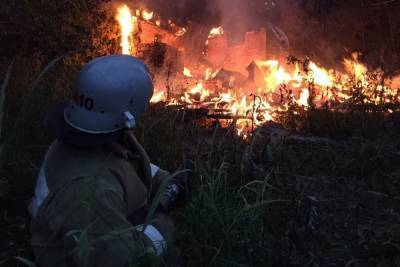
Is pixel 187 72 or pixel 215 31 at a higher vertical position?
pixel 215 31

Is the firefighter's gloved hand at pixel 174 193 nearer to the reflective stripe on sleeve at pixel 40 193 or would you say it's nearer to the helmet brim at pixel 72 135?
the helmet brim at pixel 72 135

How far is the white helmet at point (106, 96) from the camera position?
244cm

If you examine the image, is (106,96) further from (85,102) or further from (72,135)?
(72,135)

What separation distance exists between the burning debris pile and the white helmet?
486 cm

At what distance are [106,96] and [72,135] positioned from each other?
0.25 meters

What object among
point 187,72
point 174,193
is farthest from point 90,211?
point 187,72

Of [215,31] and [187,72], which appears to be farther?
[215,31]

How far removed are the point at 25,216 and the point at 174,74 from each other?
8.06 meters

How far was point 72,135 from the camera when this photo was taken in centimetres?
240

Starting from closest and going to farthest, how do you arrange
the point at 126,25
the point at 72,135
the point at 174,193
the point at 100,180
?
the point at 100,180
the point at 72,135
the point at 174,193
the point at 126,25

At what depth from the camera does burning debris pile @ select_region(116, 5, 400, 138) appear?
8578mm

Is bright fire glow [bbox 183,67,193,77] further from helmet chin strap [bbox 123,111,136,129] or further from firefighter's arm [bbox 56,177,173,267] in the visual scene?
firefighter's arm [bbox 56,177,173,267]

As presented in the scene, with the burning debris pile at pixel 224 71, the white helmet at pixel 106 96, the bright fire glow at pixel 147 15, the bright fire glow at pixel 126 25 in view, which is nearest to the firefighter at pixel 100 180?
the white helmet at pixel 106 96

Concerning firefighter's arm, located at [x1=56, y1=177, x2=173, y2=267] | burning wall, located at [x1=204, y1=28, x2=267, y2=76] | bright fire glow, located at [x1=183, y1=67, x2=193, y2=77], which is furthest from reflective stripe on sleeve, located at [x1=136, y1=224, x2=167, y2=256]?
burning wall, located at [x1=204, y1=28, x2=267, y2=76]
